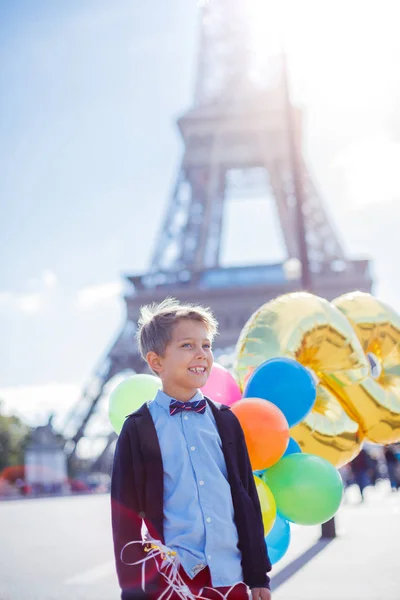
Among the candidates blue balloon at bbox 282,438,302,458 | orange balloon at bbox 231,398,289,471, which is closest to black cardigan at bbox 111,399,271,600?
orange balloon at bbox 231,398,289,471

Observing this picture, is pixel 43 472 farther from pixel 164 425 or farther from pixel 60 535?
pixel 164 425

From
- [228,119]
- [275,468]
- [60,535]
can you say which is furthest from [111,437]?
[275,468]

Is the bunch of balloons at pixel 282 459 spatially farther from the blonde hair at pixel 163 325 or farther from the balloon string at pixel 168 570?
the balloon string at pixel 168 570

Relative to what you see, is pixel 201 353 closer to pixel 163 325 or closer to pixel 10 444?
pixel 163 325

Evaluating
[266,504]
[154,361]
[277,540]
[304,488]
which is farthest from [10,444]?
[154,361]

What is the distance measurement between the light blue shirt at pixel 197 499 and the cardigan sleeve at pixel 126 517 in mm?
95

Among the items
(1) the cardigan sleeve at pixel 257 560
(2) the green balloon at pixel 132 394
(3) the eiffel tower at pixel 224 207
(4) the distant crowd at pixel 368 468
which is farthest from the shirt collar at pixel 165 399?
(3) the eiffel tower at pixel 224 207

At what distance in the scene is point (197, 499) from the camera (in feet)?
7.40

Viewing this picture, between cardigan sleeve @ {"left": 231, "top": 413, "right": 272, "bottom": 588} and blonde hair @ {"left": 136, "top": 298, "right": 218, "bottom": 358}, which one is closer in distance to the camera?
cardigan sleeve @ {"left": 231, "top": 413, "right": 272, "bottom": 588}

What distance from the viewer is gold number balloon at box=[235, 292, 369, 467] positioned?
395cm

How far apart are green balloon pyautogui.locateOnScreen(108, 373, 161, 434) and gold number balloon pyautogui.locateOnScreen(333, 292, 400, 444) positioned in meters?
1.34

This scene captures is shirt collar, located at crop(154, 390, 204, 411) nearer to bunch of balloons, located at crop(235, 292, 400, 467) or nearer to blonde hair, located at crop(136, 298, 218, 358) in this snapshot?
blonde hair, located at crop(136, 298, 218, 358)

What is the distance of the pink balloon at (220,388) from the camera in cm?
371

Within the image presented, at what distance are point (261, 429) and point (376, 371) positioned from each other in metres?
1.87
